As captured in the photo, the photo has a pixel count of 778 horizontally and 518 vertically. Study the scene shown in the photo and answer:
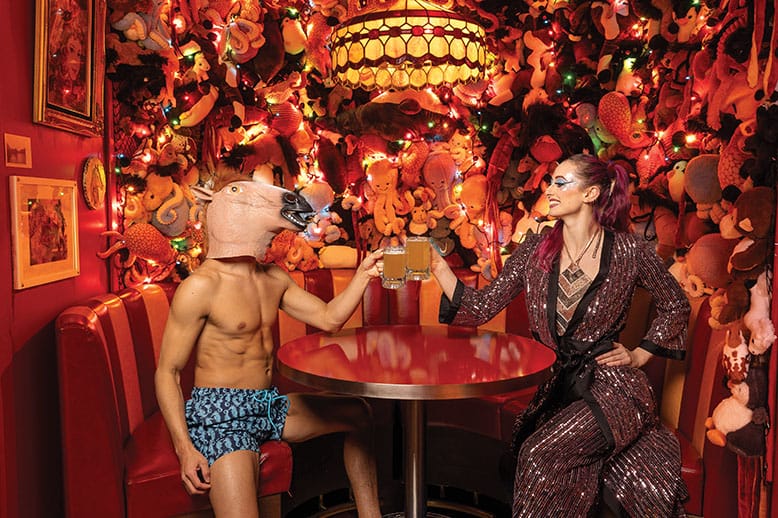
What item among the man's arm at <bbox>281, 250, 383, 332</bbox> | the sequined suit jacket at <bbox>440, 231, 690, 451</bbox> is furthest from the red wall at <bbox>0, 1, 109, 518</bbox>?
the sequined suit jacket at <bbox>440, 231, 690, 451</bbox>

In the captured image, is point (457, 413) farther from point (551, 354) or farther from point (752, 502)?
point (752, 502)

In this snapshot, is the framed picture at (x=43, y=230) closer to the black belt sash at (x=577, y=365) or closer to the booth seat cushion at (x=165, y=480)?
the booth seat cushion at (x=165, y=480)

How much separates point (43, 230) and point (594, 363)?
6.30 feet

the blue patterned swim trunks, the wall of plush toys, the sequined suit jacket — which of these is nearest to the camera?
the blue patterned swim trunks

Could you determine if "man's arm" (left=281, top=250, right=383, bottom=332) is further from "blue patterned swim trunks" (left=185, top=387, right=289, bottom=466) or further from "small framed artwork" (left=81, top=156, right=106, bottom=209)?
"small framed artwork" (left=81, top=156, right=106, bottom=209)

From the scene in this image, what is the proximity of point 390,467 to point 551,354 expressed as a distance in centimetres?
160

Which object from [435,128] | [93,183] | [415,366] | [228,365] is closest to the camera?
[415,366]

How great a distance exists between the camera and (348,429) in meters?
2.58

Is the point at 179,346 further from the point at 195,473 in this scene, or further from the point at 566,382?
the point at 566,382

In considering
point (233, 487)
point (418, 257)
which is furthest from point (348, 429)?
point (418, 257)

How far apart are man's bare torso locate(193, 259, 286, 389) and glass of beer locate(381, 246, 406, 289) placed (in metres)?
0.43

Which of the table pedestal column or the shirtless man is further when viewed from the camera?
the table pedestal column

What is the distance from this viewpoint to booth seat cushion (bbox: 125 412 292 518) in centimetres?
225

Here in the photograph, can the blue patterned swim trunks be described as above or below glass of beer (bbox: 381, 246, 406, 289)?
below
